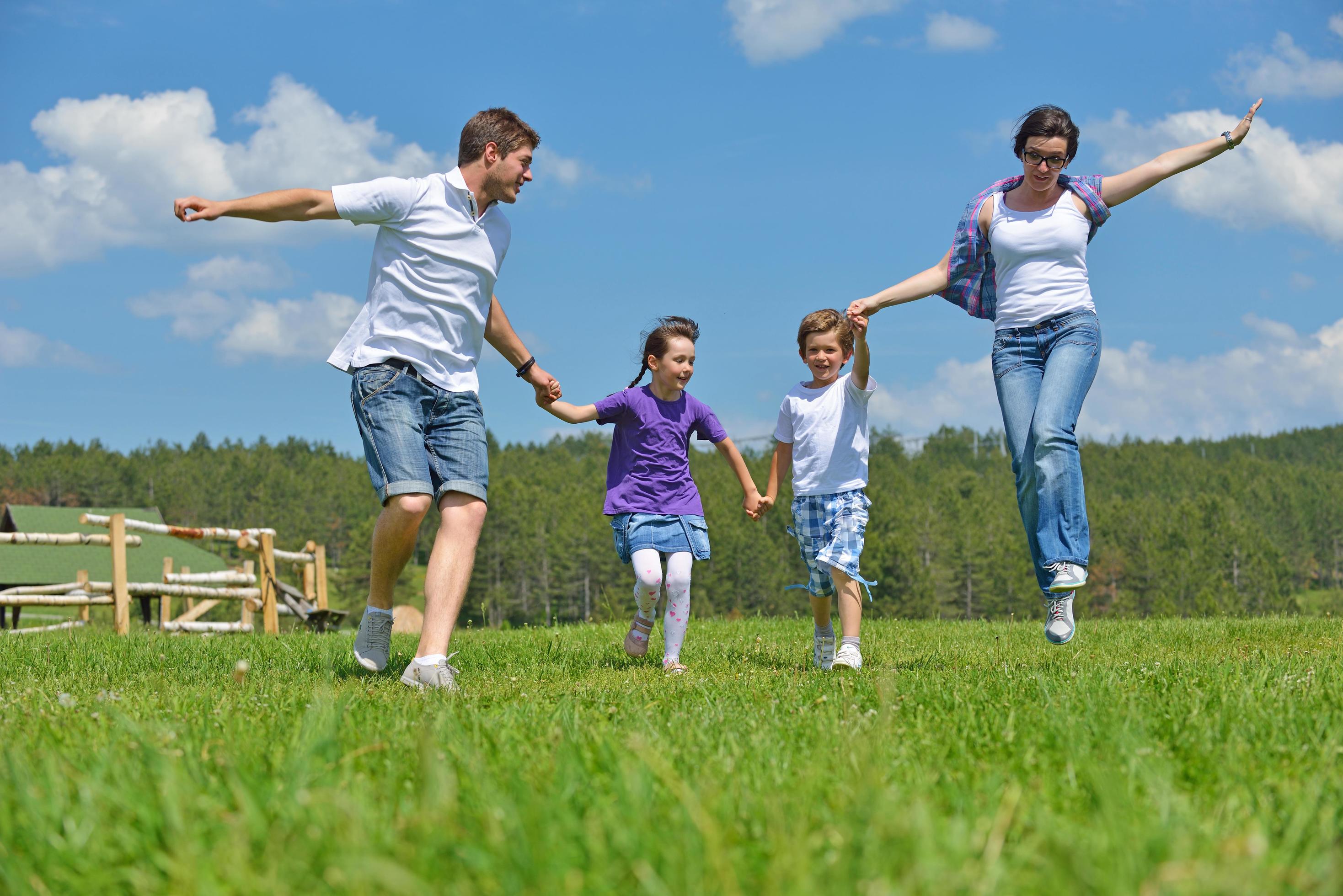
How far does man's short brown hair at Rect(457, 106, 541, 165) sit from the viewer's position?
5.64m

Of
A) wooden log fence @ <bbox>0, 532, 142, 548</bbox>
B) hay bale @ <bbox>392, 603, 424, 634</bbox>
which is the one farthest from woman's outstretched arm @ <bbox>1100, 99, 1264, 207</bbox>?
hay bale @ <bbox>392, 603, 424, 634</bbox>

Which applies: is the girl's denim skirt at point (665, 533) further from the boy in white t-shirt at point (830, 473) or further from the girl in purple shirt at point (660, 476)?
the boy in white t-shirt at point (830, 473)

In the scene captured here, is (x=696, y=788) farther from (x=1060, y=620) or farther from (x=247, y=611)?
(x=247, y=611)

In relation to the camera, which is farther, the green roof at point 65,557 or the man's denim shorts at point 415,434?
the green roof at point 65,557

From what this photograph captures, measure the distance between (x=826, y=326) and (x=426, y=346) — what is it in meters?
2.88

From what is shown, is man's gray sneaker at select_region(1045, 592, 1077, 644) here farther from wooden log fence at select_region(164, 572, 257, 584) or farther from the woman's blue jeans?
wooden log fence at select_region(164, 572, 257, 584)

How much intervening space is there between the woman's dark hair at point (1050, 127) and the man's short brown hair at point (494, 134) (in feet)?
8.71

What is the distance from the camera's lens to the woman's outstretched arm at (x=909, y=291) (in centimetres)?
611

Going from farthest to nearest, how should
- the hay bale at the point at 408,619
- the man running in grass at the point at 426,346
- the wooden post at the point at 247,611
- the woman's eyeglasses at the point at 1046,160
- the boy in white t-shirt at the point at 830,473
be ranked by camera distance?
1. the wooden post at the point at 247,611
2. the hay bale at the point at 408,619
3. the boy in white t-shirt at the point at 830,473
4. the woman's eyeglasses at the point at 1046,160
5. the man running in grass at the point at 426,346

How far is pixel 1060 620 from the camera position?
18.2 feet

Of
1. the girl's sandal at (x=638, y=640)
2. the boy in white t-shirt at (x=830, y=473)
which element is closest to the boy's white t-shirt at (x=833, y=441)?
the boy in white t-shirt at (x=830, y=473)

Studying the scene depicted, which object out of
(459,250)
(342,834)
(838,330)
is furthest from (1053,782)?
(838,330)

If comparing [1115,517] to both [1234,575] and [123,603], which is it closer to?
[1234,575]

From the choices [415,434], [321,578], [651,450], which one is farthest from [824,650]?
[321,578]
